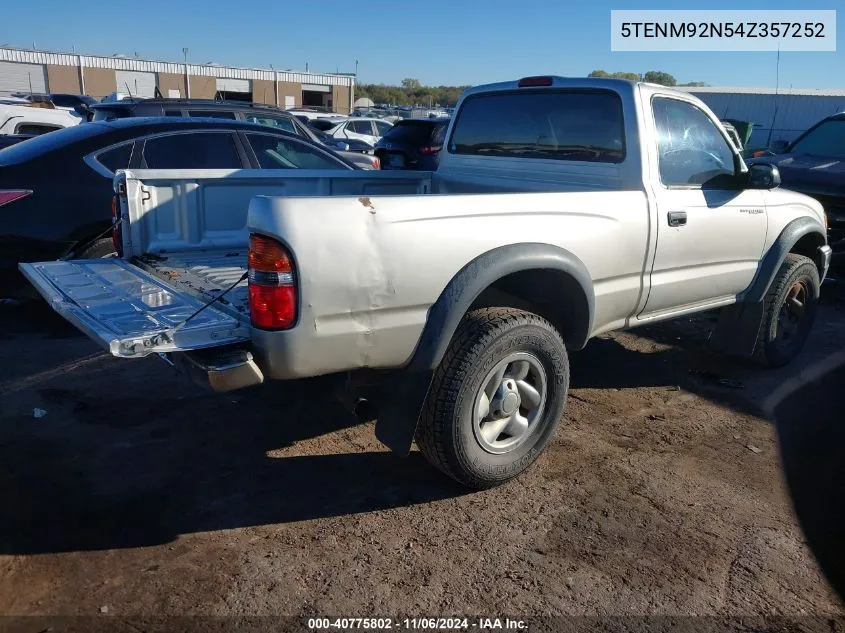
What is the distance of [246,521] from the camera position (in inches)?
127

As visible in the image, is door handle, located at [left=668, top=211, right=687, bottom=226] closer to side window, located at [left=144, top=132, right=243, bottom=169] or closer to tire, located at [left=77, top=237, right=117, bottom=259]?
side window, located at [left=144, top=132, right=243, bottom=169]

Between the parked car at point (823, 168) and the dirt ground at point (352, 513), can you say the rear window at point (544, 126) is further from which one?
the parked car at point (823, 168)

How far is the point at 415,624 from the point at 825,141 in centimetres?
849

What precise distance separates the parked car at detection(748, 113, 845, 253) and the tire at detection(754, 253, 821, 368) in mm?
1894

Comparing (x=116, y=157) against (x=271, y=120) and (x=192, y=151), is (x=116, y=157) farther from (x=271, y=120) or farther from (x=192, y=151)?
(x=271, y=120)

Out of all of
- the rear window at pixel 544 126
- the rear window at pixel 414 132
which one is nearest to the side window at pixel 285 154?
the rear window at pixel 544 126

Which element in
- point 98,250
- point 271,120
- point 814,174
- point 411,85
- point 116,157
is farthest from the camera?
point 411,85

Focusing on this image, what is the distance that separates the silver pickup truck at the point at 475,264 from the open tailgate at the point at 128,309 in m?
0.01

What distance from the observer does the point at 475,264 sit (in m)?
3.09

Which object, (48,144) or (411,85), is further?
(411,85)

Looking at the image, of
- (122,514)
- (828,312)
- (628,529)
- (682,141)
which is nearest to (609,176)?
(682,141)

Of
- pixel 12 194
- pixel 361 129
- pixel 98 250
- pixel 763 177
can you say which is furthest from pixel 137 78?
pixel 763 177

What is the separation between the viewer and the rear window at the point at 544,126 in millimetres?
4156

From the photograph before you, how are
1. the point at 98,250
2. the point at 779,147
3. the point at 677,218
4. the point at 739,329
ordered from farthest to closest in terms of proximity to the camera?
the point at 779,147, the point at 98,250, the point at 739,329, the point at 677,218
